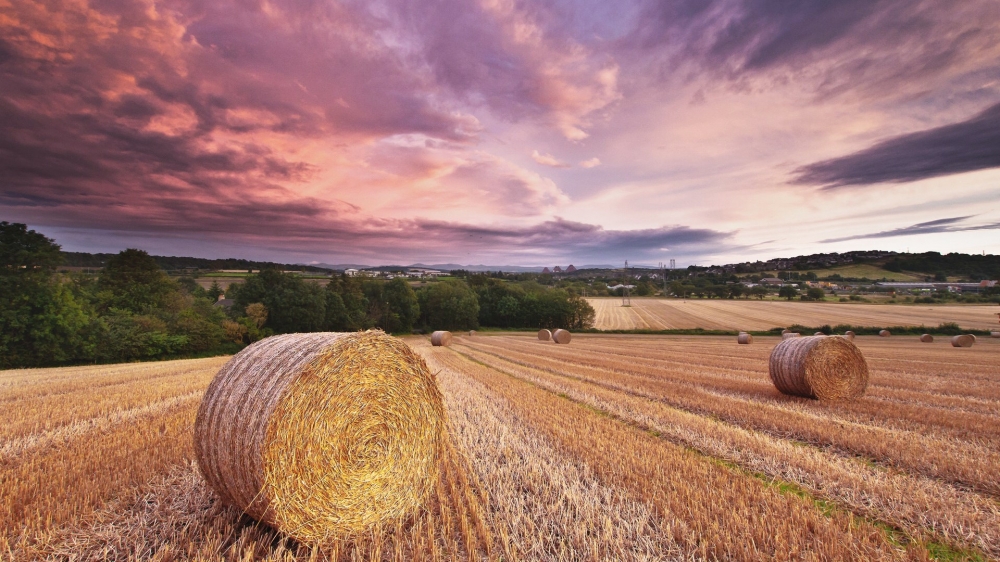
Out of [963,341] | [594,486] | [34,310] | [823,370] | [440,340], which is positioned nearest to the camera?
[594,486]

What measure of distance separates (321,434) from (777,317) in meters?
51.0

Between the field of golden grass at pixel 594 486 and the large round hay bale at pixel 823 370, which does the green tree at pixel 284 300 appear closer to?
the field of golden grass at pixel 594 486

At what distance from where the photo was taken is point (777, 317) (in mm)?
44688

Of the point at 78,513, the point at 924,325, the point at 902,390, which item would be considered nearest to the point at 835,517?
the point at 78,513

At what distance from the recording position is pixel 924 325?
117 feet

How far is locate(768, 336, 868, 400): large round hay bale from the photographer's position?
9.41m

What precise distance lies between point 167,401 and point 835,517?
10945 mm

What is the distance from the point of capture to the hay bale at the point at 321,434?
352cm

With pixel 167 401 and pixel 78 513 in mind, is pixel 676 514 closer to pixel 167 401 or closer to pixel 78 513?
pixel 78 513

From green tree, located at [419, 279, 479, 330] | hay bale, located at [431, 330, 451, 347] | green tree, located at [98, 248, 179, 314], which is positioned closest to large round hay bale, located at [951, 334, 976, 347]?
hay bale, located at [431, 330, 451, 347]

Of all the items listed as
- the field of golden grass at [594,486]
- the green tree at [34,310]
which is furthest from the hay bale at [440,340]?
the field of golden grass at [594,486]

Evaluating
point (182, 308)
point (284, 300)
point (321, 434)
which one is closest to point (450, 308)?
point (284, 300)

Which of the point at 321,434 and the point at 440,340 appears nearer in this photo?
the point at 321,434

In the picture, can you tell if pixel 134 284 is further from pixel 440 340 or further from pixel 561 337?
pixel 561 337
